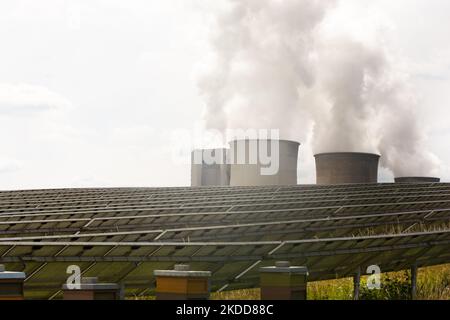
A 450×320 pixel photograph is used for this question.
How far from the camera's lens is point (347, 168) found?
5241 centimetres

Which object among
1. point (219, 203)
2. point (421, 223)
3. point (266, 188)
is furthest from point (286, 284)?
point (266, 188)

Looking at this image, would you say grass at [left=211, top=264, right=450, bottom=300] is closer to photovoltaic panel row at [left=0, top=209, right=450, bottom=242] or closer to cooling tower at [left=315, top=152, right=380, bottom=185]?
photovoltaic panel row at [left=0, top=209, right=450, bottom=242]

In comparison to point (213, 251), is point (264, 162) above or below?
above

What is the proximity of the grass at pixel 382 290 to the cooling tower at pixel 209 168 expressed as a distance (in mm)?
43730

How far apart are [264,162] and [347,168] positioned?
6129 millimetres

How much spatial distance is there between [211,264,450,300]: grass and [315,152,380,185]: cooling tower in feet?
112

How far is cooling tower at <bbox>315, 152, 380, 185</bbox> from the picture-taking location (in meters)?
52.4

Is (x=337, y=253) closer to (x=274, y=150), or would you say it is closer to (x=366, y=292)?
(x=366, y=292)

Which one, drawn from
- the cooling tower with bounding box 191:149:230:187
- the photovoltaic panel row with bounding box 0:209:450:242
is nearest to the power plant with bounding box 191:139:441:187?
the cooling tower with bounding box 191:149:230:187

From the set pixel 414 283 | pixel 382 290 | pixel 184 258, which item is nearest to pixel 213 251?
pixel 184 258

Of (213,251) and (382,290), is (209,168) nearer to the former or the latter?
(382,290)
